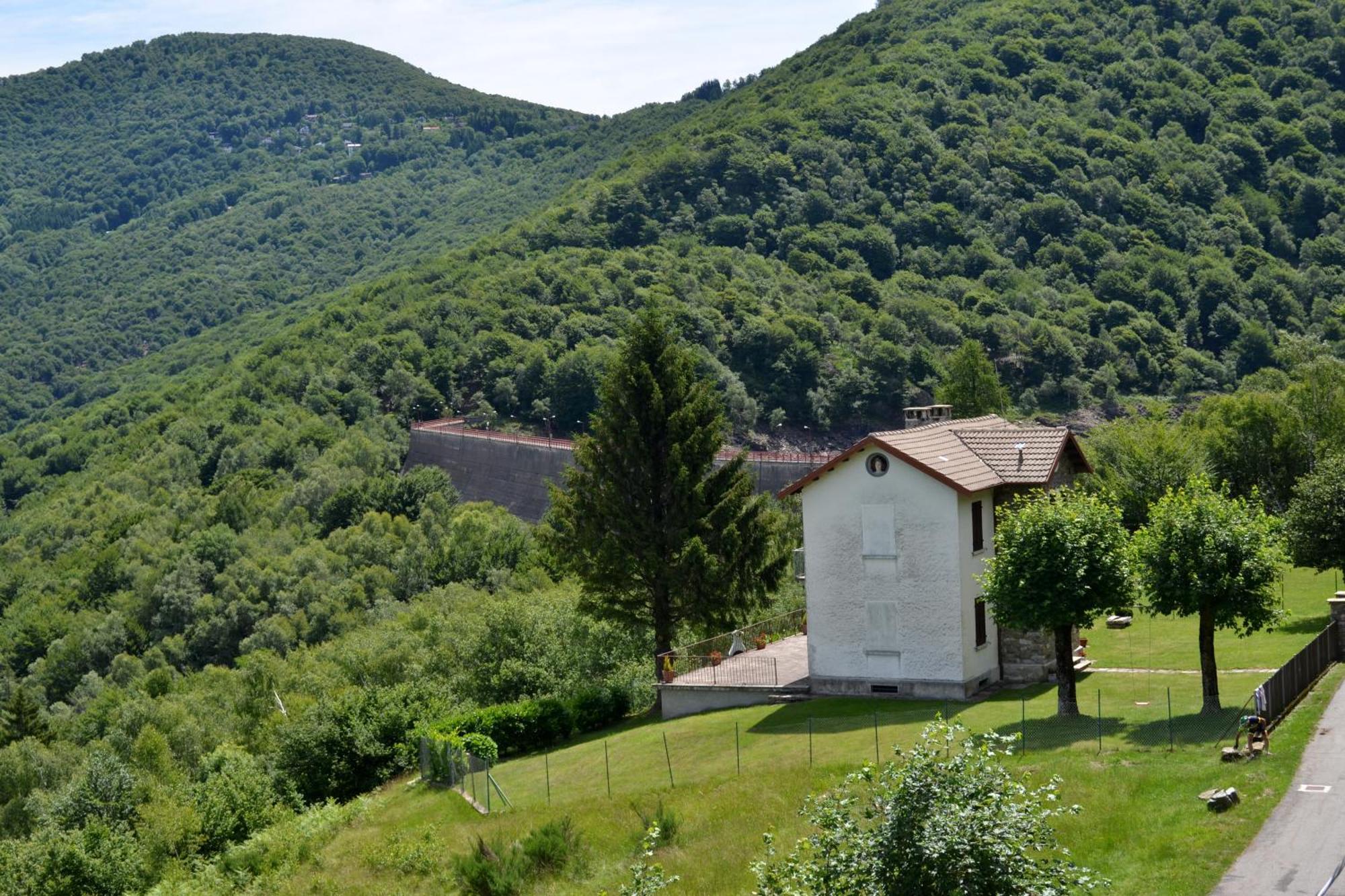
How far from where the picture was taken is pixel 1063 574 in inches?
1226

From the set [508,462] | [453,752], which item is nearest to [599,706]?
[453,752]

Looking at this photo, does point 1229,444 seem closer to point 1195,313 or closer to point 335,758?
point 335,758

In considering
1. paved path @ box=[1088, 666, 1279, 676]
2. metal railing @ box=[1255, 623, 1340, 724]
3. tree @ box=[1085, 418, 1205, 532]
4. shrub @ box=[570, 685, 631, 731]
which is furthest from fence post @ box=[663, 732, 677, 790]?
tree @ box=[1085, 418, 1205, 532]

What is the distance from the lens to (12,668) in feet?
317

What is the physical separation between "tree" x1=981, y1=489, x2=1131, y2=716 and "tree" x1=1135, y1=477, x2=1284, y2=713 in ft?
2.99

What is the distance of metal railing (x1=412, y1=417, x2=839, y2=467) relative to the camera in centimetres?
9331

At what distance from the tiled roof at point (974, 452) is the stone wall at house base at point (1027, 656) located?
3.68 meters

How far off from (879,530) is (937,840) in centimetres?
2040

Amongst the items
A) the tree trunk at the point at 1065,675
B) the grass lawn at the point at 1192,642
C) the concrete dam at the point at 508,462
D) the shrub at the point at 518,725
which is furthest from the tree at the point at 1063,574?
the concrete dam at the point at 508,462

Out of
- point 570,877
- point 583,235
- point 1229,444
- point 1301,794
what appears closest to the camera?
point 1301,794

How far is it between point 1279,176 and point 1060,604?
14585cm

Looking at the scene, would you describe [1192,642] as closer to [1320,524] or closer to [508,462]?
[1320,524]

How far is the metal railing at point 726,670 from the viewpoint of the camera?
39.1 meters

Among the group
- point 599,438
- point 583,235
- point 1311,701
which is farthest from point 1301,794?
point 583,235
